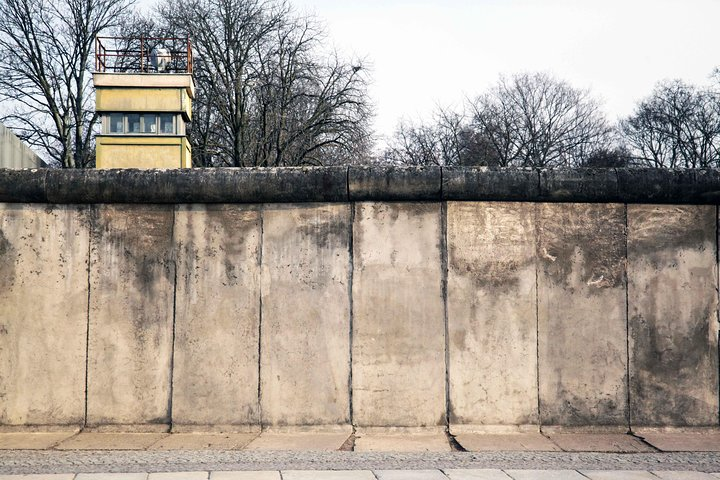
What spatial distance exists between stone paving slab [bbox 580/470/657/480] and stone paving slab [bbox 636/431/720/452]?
86 cm

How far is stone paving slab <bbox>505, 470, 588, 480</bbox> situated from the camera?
508 cm

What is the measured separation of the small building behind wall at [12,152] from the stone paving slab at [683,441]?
319 inches

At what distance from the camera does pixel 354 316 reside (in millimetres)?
6566

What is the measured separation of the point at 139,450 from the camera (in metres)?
5.86

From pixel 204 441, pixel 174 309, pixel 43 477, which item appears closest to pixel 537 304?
pixel 204 441

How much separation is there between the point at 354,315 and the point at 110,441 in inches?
92.6

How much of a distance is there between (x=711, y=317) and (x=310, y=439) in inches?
151

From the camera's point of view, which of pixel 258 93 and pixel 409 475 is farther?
pixel 258 93

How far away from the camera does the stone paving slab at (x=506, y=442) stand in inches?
236

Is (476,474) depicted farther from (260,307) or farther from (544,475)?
(260,307)

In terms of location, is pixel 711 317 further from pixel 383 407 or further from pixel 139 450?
pixel 139 450

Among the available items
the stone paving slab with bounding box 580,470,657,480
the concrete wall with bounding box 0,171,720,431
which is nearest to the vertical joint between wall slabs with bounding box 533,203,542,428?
the concrete wall with bounding box 0,171,720,431

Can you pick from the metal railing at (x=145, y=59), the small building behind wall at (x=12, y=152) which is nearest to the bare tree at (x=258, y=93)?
the metal railing at (x=145, y=59)

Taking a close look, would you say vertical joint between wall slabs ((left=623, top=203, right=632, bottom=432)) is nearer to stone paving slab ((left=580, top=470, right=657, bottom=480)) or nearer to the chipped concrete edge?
the chipped concrete edge
